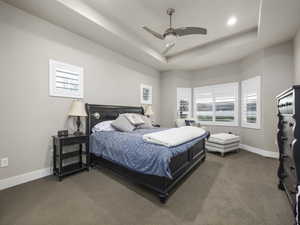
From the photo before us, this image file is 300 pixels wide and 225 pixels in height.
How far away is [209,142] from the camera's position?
13.4 feet

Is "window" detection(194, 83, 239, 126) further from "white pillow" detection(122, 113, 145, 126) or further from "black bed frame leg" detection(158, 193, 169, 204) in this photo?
"black bed frame leg" detection(158, 193, 169, 204)

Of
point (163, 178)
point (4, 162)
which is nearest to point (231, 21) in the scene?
point (163, 178)

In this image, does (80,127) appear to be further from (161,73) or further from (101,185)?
(161,73)

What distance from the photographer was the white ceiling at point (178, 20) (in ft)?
7.80

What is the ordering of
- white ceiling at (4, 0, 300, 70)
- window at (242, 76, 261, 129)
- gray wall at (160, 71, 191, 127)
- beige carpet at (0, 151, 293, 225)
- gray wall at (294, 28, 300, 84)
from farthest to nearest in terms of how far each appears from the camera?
gray wall at (160, 71, 191, 127)
window at (242, 76, 261, 129)
gray wall at (294, 28, 300, 84)
white ceiling at (4, 0, 300, 70)
beige carpet at (0, 151, 293, 225)

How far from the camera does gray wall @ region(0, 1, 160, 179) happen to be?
7.25ft

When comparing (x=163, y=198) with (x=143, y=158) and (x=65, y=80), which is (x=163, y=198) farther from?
(x=65, y=80)

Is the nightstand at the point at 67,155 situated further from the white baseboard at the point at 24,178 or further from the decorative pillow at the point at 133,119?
the decorative pillow at the point at 133,119

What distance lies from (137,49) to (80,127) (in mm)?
2564

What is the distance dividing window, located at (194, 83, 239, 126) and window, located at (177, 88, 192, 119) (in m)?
0.25

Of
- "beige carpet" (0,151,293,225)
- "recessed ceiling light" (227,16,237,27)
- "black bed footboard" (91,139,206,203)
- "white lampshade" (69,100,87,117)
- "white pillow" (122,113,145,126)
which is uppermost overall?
"recessed ceiling light" (227,16,237,27)

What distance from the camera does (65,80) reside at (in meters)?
2.87

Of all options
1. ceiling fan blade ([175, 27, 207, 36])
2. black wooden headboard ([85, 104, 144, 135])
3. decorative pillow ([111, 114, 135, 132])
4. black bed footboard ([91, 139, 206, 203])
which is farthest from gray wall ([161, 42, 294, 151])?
black wooden headboard ([85, 104, 144, 135])

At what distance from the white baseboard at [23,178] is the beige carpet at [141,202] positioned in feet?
0.37
